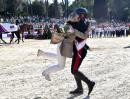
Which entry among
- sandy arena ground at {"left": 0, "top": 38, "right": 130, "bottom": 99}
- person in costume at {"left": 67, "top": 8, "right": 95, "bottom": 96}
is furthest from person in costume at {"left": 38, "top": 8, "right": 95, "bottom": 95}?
sandy arena ground at {"left": 0, "top": 38, "right": 130, "bottom": 99}

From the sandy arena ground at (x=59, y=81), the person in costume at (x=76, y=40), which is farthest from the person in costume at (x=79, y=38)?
the sandy arena ground at (x=59, y=81)

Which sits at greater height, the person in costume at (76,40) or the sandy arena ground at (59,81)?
the person in costume at (76,40)

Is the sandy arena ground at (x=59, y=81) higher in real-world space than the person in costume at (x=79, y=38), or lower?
lower

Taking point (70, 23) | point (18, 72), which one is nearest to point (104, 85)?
point (70, 23)

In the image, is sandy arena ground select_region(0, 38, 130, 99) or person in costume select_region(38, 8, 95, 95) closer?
person in costume select_region(38, 8, 95, 95)

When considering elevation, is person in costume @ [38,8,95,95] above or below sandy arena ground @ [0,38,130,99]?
above

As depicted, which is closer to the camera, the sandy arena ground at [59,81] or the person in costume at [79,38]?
the person in costume at [79,38]

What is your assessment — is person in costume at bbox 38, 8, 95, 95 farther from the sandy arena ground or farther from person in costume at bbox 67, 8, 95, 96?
the sandy arena ground

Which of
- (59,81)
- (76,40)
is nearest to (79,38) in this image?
(76,40)

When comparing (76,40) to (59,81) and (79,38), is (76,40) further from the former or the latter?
(59,81)

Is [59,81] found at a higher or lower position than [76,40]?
lower

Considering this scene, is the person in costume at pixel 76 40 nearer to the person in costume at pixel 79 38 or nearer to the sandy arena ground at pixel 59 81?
the person in costume at pixel 79 38

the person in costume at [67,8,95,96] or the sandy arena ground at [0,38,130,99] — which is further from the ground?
the person in costume at [67,8,95,96]

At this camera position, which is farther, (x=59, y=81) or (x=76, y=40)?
(x=59, y=81)
